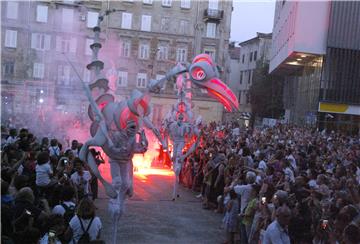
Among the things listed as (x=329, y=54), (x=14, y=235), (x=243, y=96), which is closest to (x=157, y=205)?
(x=14, y=235)

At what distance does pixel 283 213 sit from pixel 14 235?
3.16 meters

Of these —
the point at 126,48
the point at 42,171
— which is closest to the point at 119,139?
the point at 42,171

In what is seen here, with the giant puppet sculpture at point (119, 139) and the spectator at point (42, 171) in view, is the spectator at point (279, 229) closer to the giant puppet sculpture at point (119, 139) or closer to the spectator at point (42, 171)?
the giant puppet sculpture at point (119, 139)

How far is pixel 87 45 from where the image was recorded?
22281 millimetres

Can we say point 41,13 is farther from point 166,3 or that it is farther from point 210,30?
point 210,30

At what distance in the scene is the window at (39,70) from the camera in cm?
2298

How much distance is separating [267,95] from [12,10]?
33250mm

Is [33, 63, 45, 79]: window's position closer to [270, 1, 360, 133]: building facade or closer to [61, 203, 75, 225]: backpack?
[270, 1, 360, 133]: building facade

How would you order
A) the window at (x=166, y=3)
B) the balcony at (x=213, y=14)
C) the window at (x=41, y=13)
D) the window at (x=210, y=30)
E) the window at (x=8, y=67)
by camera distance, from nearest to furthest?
1. the window at (x=41, y=13)
2. the window at (x=8, y=67)
3. the balcony at (x=213, y=14)
4. the window at (x=166, y=3)
5. the window at (x=210, y=30)

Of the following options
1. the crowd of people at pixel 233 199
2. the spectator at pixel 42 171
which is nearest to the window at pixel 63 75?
the crowd of people at pixel 233 199

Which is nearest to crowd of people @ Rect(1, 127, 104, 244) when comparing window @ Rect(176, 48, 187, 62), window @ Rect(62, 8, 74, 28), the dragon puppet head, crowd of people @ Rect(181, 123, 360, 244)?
crowd of people @ Rect(181, 123, 360, 244)

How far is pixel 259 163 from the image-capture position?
11.3m

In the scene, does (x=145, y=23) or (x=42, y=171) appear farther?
(x=145, y=23)

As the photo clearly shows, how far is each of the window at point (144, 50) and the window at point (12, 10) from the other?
23.5m
